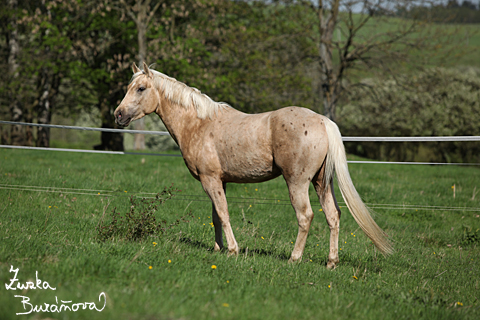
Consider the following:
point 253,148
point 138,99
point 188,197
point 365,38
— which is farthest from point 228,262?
point 365,38

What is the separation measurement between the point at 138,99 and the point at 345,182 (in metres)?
2.85

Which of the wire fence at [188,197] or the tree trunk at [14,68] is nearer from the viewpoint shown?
the wire fence at [188,197]

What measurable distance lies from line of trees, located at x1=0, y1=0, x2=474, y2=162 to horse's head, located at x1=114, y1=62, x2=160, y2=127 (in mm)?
→ 11328

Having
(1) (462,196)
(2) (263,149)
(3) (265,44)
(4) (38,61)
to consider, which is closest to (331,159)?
(2) (263,149)

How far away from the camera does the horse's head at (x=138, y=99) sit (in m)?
5.02

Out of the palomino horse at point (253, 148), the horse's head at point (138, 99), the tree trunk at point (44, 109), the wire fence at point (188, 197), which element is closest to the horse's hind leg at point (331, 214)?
the palomino horse at point (253, 148)

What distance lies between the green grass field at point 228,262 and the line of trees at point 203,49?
864 cm

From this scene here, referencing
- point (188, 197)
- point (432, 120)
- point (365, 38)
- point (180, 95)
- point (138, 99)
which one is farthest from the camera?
point (432, 120)

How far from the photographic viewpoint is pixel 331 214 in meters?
4.88

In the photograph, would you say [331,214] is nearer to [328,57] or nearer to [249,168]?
[249,168]

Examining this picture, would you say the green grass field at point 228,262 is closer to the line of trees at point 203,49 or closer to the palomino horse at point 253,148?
the palomino horse at point 253,148

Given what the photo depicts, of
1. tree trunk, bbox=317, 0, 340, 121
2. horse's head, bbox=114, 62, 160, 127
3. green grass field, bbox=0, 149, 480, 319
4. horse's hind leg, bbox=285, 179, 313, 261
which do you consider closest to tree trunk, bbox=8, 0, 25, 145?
green grass field, bbox=0, 149, 480, 319

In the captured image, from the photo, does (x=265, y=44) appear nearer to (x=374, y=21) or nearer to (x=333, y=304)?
(x=374, y=21)

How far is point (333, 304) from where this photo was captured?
345 centimetres
